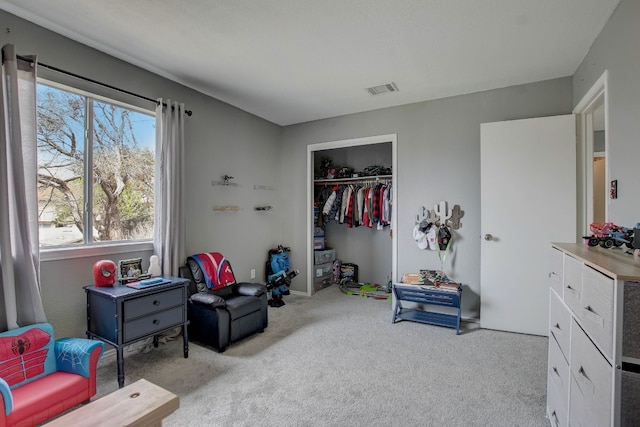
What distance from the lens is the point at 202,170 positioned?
3416 mm

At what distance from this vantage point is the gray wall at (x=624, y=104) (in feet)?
5.48

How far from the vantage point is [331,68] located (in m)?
2.85

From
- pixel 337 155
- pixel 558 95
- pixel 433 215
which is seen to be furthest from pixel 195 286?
pixel 558 95

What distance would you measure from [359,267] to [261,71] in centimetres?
346

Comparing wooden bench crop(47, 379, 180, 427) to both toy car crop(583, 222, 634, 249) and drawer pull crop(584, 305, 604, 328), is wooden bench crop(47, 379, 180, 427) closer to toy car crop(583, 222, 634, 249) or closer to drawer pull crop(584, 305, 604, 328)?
drawer pull crop(584, 305, 604, 328)

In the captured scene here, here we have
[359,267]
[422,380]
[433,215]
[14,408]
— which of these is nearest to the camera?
[14,408]

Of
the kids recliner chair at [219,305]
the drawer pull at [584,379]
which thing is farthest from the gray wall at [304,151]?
the drawer pull at [584,379]

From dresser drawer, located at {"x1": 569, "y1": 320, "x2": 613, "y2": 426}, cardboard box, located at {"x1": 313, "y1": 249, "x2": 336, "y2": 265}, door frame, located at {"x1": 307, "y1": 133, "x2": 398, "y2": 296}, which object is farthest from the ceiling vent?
dresser drawer, located at {"x1": 569, "y1": 320, "x2": 613, "y2": 426}

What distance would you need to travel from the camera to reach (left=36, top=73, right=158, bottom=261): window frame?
2246 mm

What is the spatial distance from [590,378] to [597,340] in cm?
18

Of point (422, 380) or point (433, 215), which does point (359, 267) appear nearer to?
point (433, 215)

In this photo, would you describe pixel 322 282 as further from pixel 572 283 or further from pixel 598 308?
pixel 598 308

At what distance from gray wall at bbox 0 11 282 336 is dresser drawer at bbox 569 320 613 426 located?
3.13 m

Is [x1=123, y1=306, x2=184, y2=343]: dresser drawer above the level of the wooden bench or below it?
below
